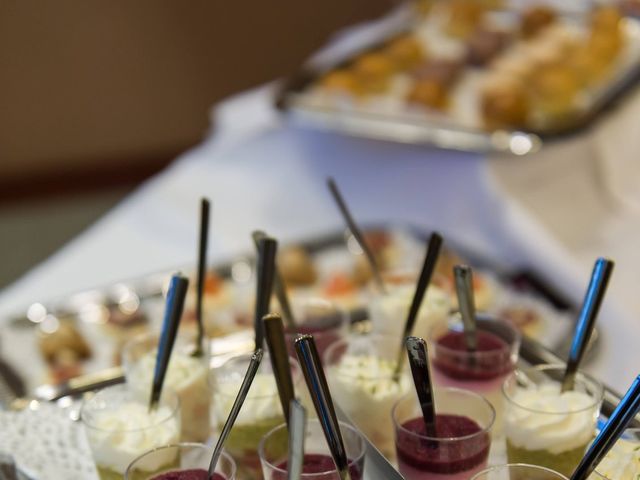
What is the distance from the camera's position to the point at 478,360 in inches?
45.3

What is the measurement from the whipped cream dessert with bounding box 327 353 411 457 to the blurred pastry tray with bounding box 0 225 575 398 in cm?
40

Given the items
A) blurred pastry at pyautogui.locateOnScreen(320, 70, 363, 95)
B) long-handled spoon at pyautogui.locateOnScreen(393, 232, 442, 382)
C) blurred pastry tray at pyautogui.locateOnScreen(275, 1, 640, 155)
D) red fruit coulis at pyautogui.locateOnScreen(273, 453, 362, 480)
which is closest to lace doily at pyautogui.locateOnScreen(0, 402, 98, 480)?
red fruit coulis at pyautogui.locateOnScreen(273, 453, 362, 480)

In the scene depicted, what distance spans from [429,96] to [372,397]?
4.11ft

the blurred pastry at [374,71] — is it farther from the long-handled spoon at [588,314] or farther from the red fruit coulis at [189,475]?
the red fruit coulis at [189,475]

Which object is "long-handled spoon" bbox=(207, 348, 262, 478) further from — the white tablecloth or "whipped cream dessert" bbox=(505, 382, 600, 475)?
the white tablecloth

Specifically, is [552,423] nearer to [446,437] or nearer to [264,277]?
[446,437]

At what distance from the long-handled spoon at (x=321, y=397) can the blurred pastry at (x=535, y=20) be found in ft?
6.79

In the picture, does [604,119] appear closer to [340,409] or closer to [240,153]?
[240,153]

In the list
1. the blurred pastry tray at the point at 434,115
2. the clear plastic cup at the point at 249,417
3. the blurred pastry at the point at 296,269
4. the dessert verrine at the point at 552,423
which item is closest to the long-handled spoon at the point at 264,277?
the clear plastic cup at the point at 249,417

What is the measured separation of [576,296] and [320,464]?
0.93m

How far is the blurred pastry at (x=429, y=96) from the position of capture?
87.5 inches

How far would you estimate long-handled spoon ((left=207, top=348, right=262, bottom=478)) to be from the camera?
33.2 inches

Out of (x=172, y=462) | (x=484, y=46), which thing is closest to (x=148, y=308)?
(x=172, y=462)

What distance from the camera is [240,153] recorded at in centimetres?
242
